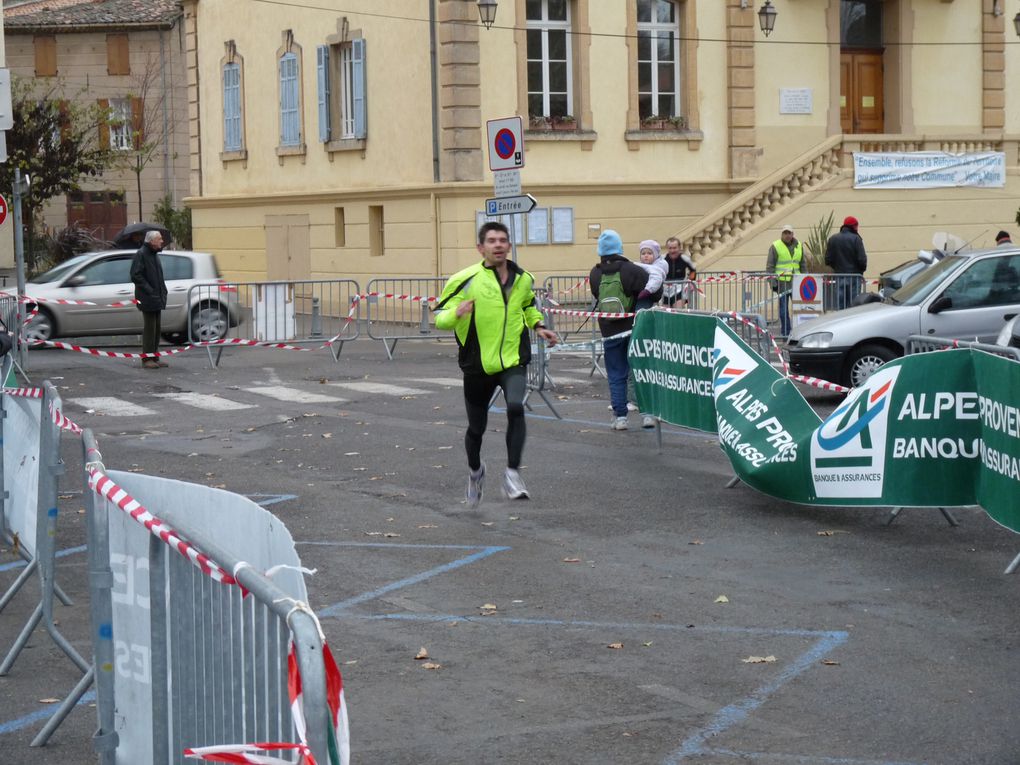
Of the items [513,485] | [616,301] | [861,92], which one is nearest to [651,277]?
[616,301]

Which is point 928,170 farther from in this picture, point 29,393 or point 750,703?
point 750,703

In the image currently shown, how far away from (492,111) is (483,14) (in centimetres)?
174

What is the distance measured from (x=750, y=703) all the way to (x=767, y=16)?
25785 millimetres

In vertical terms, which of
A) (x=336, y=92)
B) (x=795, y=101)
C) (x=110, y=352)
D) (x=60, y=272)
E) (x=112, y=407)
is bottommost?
(x=112, y=407)

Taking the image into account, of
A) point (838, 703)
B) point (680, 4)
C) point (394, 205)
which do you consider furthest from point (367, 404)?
point (680, 4)

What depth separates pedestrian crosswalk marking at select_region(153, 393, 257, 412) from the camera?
17.5m

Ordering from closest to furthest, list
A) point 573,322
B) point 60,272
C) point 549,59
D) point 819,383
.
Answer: point 819,383, point 60,272, point 573,322, point 549,59

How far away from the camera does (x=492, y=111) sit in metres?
29.3

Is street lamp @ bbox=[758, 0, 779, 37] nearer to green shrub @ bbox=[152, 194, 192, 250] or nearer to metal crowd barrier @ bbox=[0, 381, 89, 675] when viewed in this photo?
green shrub @ bbox=[152, 194, 192, 250]

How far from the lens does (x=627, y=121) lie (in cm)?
3027

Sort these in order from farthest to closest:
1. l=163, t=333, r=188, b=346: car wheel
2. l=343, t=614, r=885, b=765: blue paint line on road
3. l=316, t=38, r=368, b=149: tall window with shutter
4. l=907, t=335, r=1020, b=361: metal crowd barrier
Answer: l=316, t=38, r=368, b=149: tall window with shutter → l=163, t=333, r=188, b=346: car wheel → l=907, t=335, r=1020, b=361: metal crowd barrier → l=343, t=614, r=885, b=765: blue paint line on road

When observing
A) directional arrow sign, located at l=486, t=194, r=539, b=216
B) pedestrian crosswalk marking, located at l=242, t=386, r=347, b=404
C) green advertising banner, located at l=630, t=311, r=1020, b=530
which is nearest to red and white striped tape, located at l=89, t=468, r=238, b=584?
green advertising banner, located at l=630, t=311, r=1020, b=530

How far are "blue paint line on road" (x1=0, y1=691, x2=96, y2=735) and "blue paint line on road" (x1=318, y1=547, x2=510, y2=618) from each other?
1.63m

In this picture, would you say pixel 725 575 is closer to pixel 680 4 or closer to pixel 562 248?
pixel 562 248
